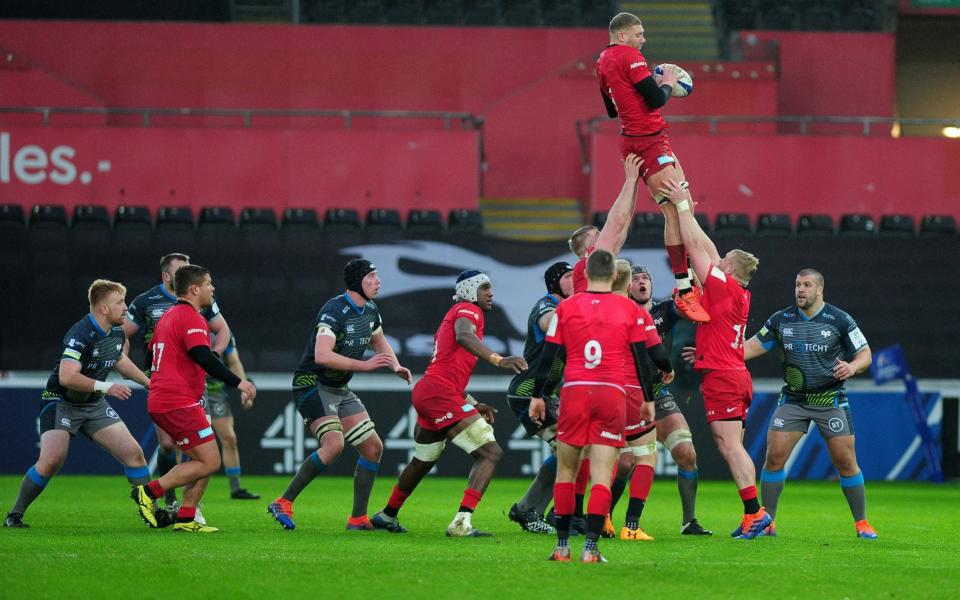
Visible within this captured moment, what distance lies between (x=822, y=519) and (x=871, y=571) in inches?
172

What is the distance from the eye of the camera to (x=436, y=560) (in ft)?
27.8

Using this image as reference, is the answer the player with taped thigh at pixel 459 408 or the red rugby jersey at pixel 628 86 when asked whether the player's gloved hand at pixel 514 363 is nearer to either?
the player with taped thigh at pixel 459 408

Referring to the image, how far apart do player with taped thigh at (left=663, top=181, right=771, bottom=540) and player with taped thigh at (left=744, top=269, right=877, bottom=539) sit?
A: 17.3 inches

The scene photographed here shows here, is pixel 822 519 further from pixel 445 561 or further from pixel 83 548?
pixel 83 548

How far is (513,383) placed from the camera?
1103 cm

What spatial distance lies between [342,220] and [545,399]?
10.1m

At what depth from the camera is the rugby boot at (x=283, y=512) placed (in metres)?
10.5

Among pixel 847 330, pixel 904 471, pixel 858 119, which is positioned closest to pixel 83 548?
pixel 847 330

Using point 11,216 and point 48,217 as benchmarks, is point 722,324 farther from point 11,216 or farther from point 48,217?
point 11,216

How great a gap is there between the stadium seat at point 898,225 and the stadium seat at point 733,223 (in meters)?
2.16

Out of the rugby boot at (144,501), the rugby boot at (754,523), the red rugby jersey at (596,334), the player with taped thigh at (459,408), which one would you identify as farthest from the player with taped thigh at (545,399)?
the rugby boot at (144,501)

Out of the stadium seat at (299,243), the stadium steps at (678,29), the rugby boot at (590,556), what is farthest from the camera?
the stadium steps at (678,29)

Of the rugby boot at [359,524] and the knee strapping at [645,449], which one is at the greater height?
the knee strapping at [645,449]

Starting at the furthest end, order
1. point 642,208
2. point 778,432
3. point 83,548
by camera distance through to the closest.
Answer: point 642,208
point 778,432
point 83,548
